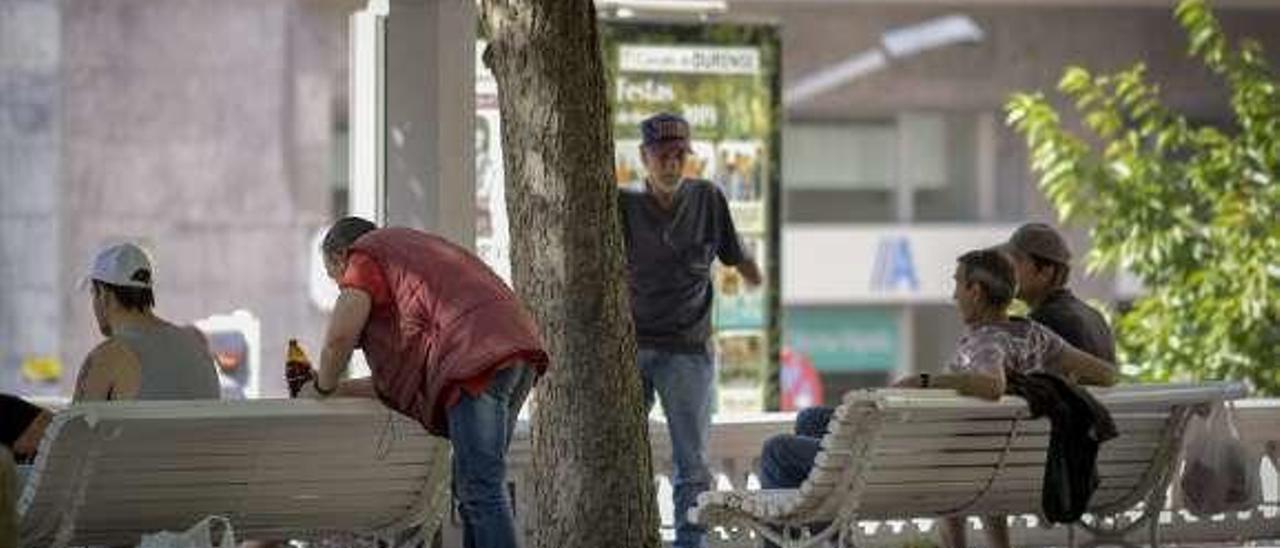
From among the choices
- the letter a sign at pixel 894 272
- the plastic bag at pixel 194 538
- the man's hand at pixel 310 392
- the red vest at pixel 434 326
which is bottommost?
the letter a sign at pixel 894 272

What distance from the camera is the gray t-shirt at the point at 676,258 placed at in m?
12.3

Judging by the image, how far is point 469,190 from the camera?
509 inches

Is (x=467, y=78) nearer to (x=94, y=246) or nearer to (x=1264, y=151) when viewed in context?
(x=1264, y=151)

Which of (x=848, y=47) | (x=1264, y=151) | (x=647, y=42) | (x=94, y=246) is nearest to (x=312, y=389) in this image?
(x=647, y=42)

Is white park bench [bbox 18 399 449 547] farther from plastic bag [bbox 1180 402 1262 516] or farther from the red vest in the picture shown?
plastic bag [bbox 1180 402 1262 516]

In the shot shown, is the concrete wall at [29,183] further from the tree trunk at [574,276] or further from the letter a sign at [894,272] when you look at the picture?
the tree trunk at [574,276]

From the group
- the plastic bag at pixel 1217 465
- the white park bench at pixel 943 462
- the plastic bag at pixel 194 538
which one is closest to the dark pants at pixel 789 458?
the white park bench at pixel 943 462

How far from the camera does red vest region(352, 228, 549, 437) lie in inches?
394

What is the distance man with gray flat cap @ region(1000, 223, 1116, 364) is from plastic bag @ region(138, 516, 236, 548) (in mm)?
3067

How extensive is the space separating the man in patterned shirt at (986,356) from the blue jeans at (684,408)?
21.5 inches

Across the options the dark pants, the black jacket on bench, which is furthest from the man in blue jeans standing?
the black jacket on bench

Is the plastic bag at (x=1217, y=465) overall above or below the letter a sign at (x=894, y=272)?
above

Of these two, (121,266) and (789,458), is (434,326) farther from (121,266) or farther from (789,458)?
(789,458)

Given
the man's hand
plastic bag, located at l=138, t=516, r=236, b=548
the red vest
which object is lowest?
plastic bag, located at l=138, t=516, r=236, b=548
